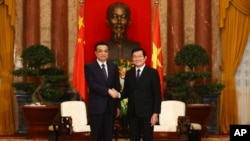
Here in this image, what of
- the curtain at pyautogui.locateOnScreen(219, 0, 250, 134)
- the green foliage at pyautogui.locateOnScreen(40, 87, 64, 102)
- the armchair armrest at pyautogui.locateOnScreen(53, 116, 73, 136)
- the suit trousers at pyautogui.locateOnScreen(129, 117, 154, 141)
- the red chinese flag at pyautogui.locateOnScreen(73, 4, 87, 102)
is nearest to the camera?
the suit trousers at pyautogui.locateOnScreen(129, 117, 154, 141)

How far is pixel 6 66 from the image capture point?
11094 mm

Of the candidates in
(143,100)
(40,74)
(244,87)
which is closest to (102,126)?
(143,100)

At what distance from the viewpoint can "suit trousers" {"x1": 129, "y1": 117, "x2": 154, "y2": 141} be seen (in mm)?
5832

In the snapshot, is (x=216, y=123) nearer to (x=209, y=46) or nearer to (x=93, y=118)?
(x=209, y=46)

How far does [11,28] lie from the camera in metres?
11.1

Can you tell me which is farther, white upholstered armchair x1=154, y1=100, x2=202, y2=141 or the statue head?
the statue head

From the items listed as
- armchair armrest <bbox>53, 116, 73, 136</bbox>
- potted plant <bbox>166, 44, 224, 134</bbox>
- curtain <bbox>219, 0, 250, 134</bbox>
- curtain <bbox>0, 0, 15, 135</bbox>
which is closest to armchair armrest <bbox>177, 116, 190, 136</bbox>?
armchair armrest <bbox>53, 116, 73, 136</bbox>

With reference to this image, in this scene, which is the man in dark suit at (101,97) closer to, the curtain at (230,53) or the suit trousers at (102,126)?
the suit trousers at (102,126)

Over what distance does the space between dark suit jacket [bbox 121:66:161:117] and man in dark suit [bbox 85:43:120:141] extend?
23 cm

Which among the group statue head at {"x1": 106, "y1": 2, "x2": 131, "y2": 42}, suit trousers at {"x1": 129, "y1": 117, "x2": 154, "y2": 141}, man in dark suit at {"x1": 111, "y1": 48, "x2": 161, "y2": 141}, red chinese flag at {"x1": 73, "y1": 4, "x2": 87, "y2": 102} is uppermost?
statue head at {"x1": 106, "y1": 2, "x2": 131, "y2": 42}

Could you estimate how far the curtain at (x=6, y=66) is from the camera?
36.2ft

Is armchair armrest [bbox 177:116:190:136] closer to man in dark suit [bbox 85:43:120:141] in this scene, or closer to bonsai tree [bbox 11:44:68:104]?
man in dark suit [bbox 85:43:120:141]

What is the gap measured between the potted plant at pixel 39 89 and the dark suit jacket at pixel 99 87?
405 cm

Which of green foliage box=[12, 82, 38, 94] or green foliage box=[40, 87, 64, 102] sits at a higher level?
green foliage box=[12, 82, 38, 94]
